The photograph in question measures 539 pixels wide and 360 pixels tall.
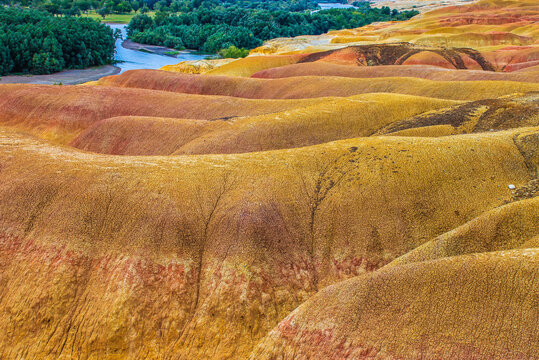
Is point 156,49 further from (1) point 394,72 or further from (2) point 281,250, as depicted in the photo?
(2) point 281,250

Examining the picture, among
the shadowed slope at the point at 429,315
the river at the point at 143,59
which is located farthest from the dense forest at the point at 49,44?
the shadowed slope at the point at 429,315

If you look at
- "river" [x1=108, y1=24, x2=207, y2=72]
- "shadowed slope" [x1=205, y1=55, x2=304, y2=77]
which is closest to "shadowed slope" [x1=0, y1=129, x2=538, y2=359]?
"shadowed slope" [x1=205, y1=55, x2=304, y2=77]

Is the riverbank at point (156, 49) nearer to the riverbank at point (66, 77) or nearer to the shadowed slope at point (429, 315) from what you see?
the riverbank at point (66, 77)

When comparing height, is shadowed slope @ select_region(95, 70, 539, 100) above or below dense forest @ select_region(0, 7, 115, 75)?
below

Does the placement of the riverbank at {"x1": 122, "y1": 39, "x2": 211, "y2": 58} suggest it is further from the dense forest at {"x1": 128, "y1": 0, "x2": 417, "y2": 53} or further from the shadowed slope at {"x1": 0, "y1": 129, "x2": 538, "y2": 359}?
the shadowed slope at {"x1": 0, "y1": 129, "x2": 538, "y2": 359}

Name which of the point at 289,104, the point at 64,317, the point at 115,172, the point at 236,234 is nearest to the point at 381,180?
the point at 236,234

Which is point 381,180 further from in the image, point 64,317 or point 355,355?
point 64,317
